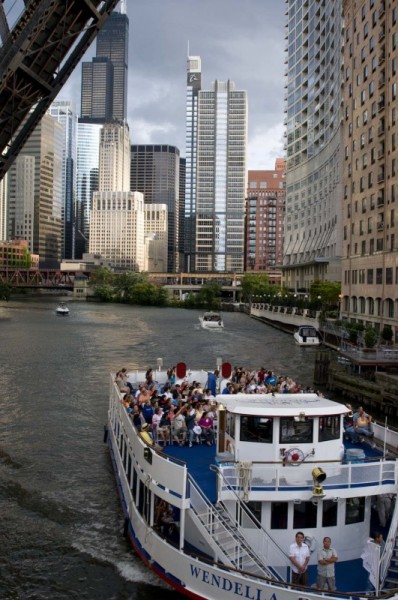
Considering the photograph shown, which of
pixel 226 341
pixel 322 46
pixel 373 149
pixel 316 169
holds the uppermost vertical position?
pixel 322 46

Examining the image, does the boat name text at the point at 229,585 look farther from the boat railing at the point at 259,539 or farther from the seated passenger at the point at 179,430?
the seated passenger at the point at 179,430

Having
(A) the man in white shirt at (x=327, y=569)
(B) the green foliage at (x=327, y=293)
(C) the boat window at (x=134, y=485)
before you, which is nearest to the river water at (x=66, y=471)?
(C) the boat window at (x=134, y=485)

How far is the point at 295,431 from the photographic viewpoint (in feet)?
47.4

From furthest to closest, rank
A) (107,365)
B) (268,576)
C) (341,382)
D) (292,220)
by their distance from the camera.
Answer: (292,220) < (107,365) < (341,382) < (268,576)

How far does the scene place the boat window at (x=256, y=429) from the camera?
14.4 metres

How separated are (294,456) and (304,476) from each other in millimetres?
497

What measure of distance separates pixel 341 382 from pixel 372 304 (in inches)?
899

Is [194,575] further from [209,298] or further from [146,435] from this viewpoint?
[209,298]

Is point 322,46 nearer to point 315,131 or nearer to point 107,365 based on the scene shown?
point 315,131

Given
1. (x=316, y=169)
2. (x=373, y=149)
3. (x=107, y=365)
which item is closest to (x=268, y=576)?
(x=107, y=365)

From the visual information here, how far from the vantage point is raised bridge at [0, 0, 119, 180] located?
50.3 feet

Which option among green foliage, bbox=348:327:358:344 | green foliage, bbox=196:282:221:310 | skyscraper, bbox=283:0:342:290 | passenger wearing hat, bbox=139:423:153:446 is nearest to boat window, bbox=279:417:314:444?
passenger wearing hat, bbox=139:423:153:446

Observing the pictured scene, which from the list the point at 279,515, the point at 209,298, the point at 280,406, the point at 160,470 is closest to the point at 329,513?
the point at 279,515

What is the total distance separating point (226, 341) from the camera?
2970 inches
